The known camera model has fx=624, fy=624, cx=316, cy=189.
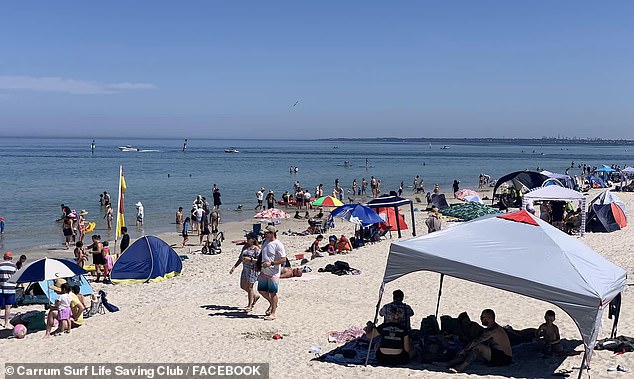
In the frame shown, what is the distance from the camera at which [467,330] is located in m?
8.76

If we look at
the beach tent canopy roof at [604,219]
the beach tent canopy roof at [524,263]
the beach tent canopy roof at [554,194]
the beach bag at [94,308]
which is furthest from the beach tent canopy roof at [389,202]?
the beach tent canopy roof at [524,263]

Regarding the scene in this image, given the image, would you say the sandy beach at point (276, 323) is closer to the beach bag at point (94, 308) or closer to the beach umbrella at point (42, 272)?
the beach bag at point (94, 308)

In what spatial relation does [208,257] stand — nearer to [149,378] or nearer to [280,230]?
[280,230]

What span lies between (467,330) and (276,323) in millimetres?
3234

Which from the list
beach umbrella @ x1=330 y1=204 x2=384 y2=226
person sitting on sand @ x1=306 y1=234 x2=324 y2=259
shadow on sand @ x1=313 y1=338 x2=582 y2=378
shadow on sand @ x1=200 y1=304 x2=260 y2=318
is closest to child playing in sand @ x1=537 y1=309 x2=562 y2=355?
shadow on sand @ x1=313 y1=338 x2=582 y2=378

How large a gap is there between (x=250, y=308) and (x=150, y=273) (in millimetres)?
4489

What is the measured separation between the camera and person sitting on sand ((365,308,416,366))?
326 inches

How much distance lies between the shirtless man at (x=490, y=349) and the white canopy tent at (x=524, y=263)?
0.84m

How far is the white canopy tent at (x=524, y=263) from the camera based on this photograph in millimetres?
7332

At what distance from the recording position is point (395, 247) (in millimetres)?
8172

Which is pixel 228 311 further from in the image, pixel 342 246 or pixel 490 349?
pixel 342 246

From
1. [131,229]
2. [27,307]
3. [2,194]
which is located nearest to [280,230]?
[131,229]

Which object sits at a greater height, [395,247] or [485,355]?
[395,247]

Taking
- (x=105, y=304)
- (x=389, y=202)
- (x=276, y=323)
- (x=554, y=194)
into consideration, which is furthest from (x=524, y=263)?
(x=554, y=194)
